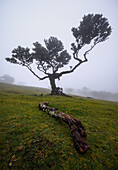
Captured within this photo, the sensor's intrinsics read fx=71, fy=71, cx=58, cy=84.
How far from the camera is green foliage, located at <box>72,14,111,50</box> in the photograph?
16125 mm

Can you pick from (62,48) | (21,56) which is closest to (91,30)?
(62,48)

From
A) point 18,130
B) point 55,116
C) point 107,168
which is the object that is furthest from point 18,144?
point 107,168

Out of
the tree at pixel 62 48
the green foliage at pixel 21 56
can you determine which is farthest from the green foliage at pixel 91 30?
the green foliage at pixel 21 56

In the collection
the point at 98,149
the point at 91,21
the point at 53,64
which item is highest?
the point at 91,21

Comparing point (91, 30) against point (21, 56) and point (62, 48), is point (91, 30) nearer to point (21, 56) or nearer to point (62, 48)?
point (62, 48)

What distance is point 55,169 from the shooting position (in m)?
1.68

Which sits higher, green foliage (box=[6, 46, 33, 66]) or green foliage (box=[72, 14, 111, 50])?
green foliage (box=[72, 14, 111, 50])

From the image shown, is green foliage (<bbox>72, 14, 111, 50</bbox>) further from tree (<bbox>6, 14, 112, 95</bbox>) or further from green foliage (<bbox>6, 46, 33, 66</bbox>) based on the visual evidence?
green foliage (<bbox>6, 46, 33, 66</bbox>)

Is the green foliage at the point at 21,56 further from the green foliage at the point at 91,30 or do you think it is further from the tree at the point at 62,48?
the green foliage at the point at 91,30

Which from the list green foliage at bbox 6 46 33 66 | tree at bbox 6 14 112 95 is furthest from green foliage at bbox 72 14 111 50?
green foliage at bbox 6 46 33 66

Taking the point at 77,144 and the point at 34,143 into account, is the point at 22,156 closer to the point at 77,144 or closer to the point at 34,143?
the point at 34,143

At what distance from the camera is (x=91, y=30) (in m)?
16.8

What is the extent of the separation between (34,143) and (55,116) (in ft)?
6.46

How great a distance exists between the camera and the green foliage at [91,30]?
16125 millimetres
